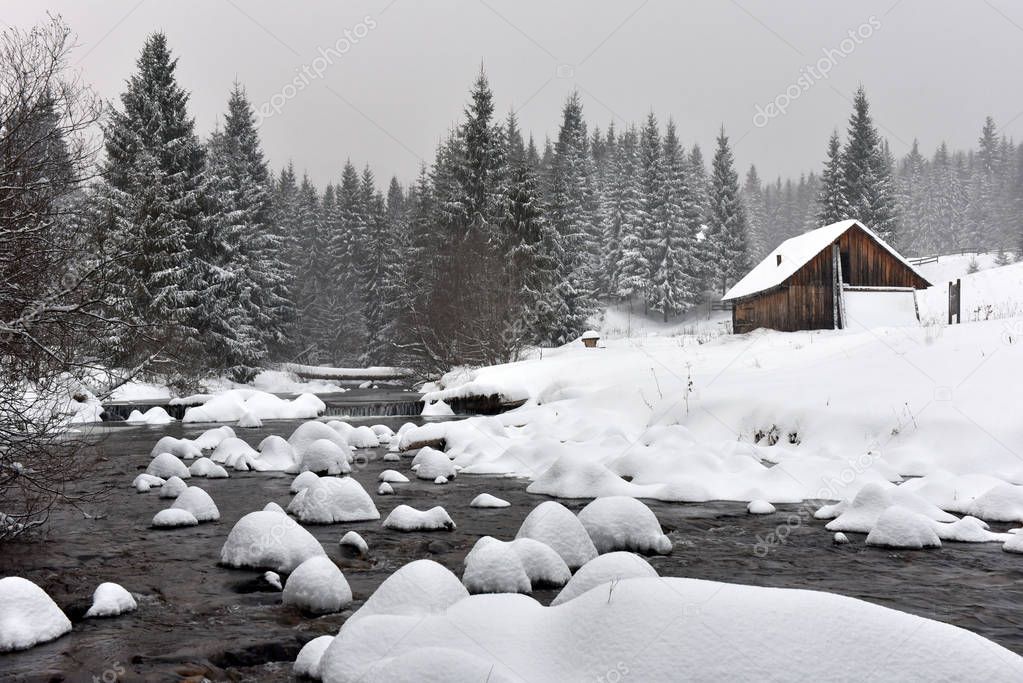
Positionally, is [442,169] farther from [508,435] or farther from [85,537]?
[85,537]

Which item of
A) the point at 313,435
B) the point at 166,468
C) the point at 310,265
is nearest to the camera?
the point at 166,468

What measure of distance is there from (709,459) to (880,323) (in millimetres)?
23328

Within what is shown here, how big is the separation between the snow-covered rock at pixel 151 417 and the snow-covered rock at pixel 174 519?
1596cm

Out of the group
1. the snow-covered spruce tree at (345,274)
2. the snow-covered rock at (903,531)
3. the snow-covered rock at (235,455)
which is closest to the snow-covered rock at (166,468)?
the snow-covered rock at (235,455)

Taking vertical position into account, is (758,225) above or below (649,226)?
above

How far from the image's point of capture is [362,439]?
54.0 ft

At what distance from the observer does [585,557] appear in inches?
274

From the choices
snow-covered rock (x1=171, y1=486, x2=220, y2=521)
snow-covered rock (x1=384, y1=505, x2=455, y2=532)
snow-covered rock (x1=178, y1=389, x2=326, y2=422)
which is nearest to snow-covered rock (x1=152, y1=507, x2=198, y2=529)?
snow-covered rock (x1=171, y1=486, x2=220, y2=521)

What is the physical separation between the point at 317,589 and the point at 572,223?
46635mm

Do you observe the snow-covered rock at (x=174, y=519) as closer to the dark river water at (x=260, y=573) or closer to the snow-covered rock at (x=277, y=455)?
the dark river water at (x=260, y=573)

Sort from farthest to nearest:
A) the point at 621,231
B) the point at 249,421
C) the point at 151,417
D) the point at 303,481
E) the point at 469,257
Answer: the point at 621,231
the point at 469,257
the point at 151,417
the point at 249,421
the point at 303,481

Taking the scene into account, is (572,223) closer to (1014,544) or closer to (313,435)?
(313,435)

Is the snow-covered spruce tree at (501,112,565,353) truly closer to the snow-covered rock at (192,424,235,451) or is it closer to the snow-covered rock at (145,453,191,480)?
the snow-covered rock at (192,424,235,451)

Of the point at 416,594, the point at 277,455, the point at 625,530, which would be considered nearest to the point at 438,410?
the point at 277,455
